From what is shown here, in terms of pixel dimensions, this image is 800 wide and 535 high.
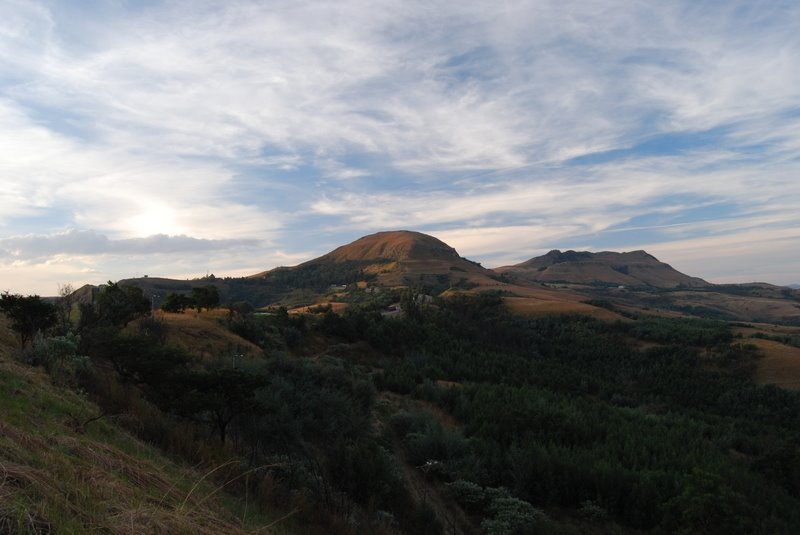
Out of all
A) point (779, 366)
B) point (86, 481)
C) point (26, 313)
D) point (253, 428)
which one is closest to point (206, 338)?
point (26, 313)

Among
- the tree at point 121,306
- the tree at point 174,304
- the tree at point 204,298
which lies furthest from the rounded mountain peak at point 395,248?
the tree at point 121,306

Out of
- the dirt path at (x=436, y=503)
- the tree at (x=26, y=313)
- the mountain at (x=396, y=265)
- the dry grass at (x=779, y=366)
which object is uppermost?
the mountain at (x=396, y=265)

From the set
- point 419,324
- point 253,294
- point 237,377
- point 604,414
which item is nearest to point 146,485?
point 237,377

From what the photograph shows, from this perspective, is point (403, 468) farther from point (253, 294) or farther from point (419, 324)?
point (253, 294)

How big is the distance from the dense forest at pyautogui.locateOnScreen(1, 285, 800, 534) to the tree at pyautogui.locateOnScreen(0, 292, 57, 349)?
1109 mm

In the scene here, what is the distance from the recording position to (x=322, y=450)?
1188cm

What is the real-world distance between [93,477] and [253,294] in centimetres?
→ 11048

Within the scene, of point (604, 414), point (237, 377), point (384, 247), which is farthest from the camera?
point (384, 247)

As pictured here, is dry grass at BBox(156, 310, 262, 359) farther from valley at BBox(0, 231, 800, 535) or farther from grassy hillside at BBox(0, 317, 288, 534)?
grassy hillside at BBox(0, 317, 288, 534)

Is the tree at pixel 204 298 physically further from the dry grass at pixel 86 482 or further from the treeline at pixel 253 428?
the dry grass at pixel 86 482

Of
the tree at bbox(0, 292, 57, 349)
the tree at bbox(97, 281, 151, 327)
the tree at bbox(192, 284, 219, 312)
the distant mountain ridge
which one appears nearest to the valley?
the tree at bbox(97, 281, 151, 327)

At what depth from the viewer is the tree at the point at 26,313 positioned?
13.6 meters

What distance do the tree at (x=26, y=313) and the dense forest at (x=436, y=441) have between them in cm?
111

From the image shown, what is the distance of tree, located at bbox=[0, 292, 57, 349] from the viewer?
537 inches
